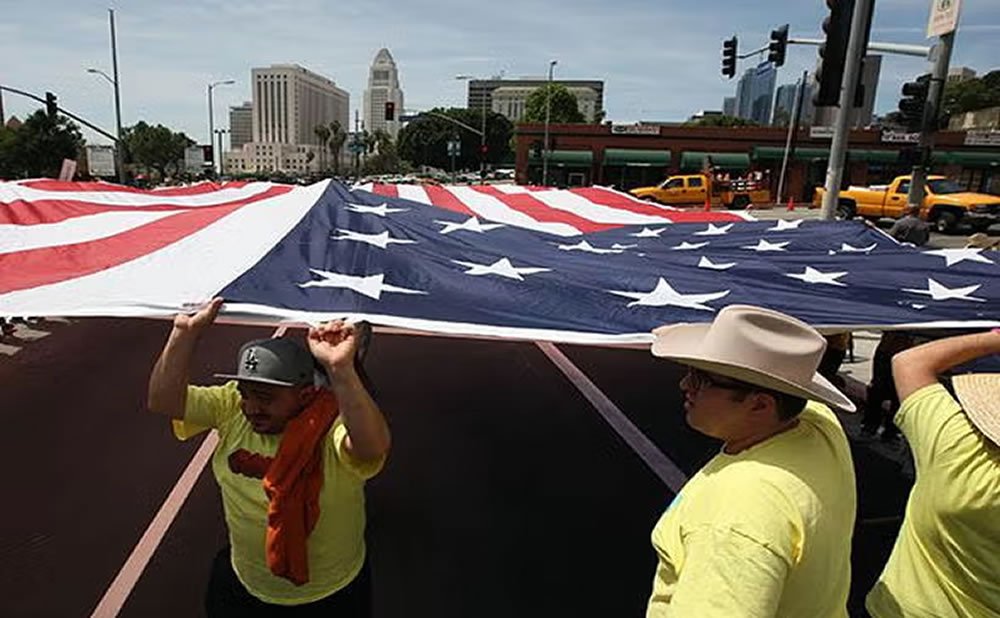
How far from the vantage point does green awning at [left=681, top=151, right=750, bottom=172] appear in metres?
45.1

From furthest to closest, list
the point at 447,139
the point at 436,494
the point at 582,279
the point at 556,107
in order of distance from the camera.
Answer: the point at 447,139 → the point at 556,107 → the point at 436,494 → the point at 582,279

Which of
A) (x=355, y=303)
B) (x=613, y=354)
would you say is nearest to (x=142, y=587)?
(x=355, y=303)

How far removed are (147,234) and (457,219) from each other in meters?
2.36

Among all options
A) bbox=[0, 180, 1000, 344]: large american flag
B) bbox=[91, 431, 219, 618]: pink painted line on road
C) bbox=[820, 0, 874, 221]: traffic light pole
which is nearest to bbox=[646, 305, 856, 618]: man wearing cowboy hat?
bbox=[0, 180, 1000, 344]: large american flag

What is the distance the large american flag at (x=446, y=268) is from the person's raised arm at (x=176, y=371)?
1.28ft

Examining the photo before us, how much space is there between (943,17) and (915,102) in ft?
4.01

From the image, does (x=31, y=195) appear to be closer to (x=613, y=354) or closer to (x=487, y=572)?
(x=487, y=572)

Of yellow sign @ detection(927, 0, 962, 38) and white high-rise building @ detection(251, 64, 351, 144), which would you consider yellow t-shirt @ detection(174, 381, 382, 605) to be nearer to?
yellow sign @ detection(927, 0, 962, 38)

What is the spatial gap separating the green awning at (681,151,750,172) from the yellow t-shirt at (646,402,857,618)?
46357 millimetres

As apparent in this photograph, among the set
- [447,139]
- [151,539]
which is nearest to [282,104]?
[447,139]

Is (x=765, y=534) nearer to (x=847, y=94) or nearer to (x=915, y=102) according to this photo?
(x=847, y=94)

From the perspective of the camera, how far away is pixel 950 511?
1852mm

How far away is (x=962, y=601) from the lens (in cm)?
186

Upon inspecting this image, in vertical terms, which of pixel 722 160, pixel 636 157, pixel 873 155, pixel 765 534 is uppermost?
pixel 873 155
